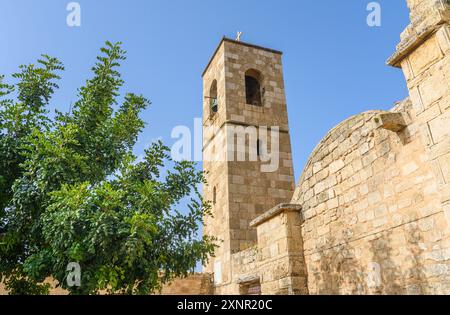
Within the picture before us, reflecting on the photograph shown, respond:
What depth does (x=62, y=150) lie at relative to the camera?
379cm

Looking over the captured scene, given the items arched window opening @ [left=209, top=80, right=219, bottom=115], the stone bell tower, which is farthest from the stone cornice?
arched window opening @ [left=209, top=80, right=219, bottom=115]

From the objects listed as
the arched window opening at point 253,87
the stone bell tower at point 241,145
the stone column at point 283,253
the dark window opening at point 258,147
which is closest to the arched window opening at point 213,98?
the stone bell tower at point 241,145

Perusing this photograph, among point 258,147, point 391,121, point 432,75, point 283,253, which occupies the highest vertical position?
point 258,147

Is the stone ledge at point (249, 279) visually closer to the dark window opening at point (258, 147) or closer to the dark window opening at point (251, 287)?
the dark window opening at point (251, 287)

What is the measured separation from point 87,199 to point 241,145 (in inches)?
284

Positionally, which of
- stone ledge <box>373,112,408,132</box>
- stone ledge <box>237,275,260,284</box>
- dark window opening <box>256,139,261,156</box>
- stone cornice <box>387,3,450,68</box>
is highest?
dark window opening <box>256,139,261,156</box>

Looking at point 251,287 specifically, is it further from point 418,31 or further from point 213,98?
point 213,98

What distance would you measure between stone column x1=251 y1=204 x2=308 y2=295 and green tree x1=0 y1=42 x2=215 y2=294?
4.76 ft

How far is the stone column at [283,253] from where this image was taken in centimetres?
525

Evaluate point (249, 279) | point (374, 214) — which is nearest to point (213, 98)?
point (249, 279)

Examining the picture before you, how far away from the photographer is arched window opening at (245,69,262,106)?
39.8 feet

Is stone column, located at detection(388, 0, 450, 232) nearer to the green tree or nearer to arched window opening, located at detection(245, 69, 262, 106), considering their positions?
the green tree

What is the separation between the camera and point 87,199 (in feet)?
11.6
